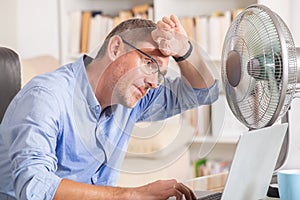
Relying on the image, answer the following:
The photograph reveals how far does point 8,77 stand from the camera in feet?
6.84

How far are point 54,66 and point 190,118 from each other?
1.93 metres

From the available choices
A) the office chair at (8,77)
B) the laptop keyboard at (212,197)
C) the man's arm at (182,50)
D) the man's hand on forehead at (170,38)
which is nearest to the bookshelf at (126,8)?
the office chair at (8,77)

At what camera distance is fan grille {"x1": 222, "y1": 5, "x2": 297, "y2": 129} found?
1.10m

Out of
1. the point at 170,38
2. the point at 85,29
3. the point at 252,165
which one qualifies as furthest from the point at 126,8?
the point at 252,165

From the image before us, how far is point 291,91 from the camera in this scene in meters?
1.12

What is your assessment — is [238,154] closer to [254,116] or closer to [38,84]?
[254,116]

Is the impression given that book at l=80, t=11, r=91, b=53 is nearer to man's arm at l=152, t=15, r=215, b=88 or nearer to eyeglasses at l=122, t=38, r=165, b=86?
man's arm at l=152, t=15, r=215, b=88

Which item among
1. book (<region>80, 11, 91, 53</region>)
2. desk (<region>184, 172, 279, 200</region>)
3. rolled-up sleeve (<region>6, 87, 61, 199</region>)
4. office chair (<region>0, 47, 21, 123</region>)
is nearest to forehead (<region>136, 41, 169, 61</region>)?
rolled-up sleeve (<region>6, 87, 61, 199</region>)

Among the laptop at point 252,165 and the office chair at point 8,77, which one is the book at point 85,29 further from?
the laptop at point 252,165

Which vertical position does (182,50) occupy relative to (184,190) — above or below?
above

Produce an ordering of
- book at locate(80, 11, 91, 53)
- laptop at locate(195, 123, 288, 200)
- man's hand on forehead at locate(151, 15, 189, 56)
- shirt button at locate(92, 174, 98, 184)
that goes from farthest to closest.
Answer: book at locate(80, 11, 91, 53), shirt button at locate(92, 174, 98, 184), man's hand on forehead at locate(151, 15, 189, 56), laptop at locate(195, 123, 288, 200)

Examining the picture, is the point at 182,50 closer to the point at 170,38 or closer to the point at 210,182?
the point at 170,38

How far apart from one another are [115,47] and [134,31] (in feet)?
0.18

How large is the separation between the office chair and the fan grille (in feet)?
3.23
